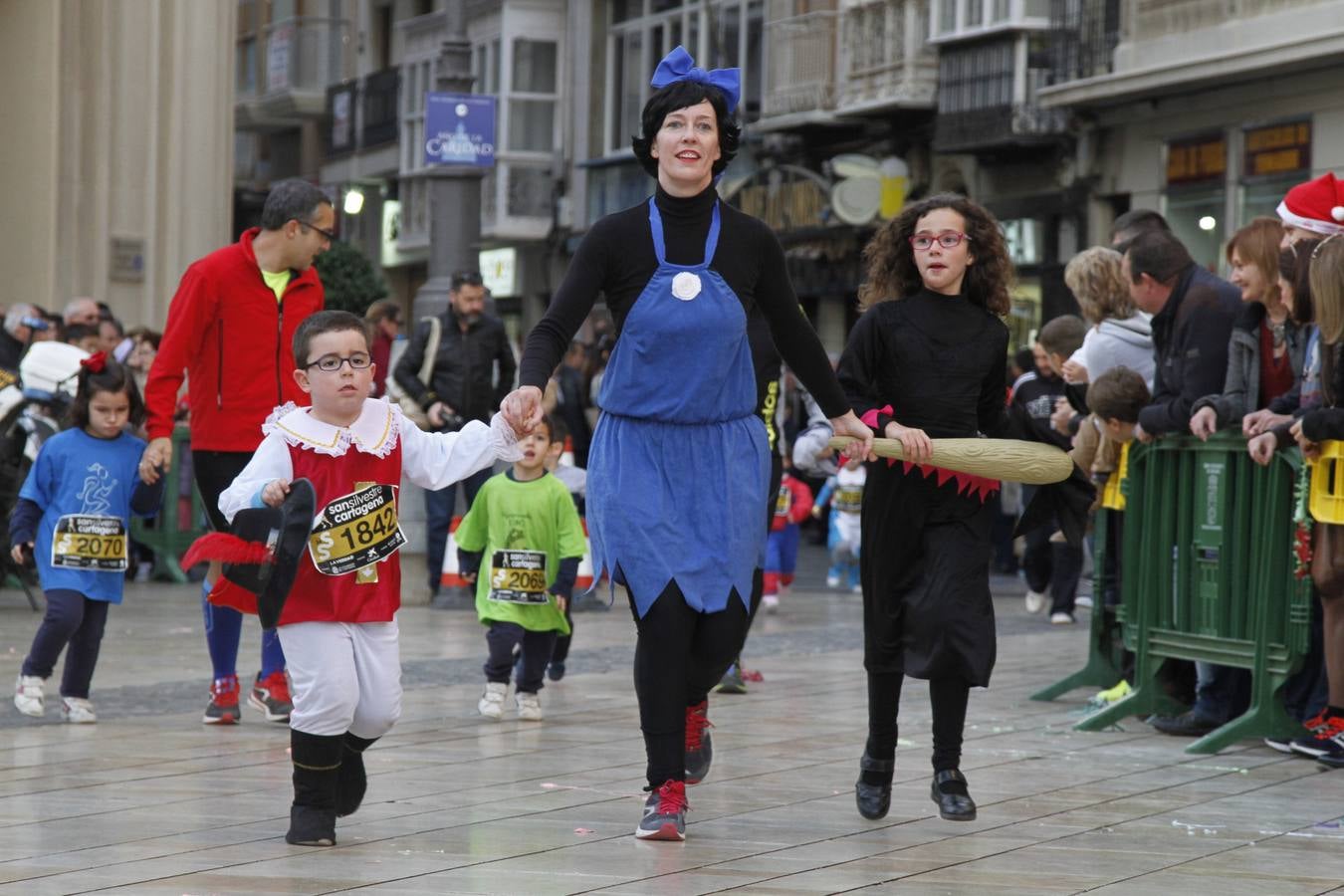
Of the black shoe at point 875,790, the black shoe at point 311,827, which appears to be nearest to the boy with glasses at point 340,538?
the black shoe at point 311,827

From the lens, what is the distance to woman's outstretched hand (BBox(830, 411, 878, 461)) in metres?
6.95

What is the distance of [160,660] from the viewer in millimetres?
12039

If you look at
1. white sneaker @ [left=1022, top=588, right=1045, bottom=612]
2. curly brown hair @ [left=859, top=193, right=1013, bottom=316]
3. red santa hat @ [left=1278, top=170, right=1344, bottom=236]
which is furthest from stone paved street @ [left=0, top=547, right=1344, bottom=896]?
white sneaker @ [left=1022, top=588, right=1045, bottom=612]

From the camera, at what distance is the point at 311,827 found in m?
6.50

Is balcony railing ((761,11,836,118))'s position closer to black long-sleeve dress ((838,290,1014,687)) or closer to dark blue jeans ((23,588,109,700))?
dark blue jeans ((23,588,109,700))

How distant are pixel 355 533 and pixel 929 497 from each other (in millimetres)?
1791

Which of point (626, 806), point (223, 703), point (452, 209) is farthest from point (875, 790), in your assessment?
point (452, 209)

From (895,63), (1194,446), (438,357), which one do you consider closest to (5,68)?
(438,357)

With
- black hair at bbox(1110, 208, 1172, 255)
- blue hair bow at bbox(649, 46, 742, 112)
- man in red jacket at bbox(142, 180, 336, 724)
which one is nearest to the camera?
blue hair bow at bbox(649, 46, 742, 112)

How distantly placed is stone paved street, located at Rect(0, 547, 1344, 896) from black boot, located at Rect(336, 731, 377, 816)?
0.30ft

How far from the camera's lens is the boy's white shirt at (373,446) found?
6.58 m

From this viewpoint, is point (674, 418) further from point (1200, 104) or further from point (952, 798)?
Answer: point (1200, 104)

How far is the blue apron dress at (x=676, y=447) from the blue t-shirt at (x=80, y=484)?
3.55m

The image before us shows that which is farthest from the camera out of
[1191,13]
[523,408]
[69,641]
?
[1191,13]
